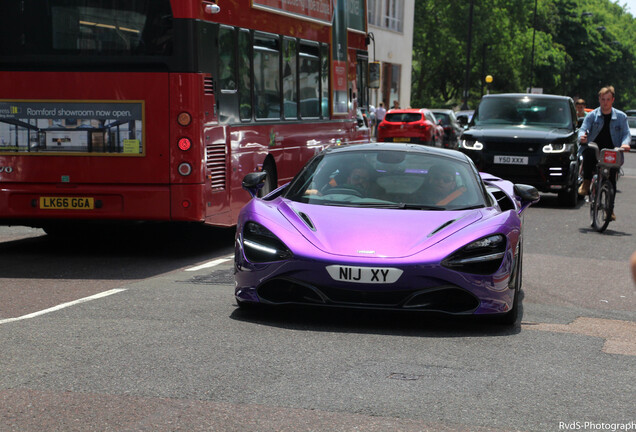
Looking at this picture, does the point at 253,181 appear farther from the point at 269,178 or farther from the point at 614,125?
the point at 614,125

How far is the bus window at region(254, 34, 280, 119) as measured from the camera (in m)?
12.8

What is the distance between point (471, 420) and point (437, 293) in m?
2.24

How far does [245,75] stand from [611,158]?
5.37 m

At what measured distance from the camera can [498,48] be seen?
255ft

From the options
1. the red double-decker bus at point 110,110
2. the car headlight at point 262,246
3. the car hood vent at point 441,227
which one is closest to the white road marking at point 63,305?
the car headlight at point 262,246

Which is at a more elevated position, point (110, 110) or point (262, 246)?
point (110, 110)

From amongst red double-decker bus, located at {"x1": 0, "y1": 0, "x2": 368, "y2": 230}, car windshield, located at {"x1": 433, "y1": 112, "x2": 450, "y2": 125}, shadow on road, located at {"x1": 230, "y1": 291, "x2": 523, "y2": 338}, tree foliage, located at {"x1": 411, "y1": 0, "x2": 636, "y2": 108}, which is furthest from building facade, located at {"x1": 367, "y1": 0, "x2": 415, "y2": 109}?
shadow on road, located at {"x1": 230, "y1": 291, "x2": 523, "y2": 338}

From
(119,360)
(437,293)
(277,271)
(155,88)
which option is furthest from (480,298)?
(155,88)

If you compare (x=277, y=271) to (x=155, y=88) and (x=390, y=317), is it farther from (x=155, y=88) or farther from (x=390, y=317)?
(x=155, y=88)

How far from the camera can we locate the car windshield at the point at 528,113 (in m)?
19.8

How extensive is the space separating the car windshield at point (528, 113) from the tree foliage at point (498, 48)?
5620 centimetres

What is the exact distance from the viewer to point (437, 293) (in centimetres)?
698

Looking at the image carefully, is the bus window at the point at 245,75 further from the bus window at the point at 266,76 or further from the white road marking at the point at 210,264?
the white road marking at the point at 210,264

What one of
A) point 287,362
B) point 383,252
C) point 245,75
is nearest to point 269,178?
point 245,75
